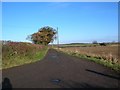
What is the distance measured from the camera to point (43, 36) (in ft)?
342

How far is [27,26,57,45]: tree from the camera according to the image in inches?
3905

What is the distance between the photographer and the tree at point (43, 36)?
9919 centimetres

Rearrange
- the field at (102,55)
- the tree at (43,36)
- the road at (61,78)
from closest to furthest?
the road at (61,78) < the field at (102,55) < the tree at (43,36)

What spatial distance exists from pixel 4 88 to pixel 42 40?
93771 mm

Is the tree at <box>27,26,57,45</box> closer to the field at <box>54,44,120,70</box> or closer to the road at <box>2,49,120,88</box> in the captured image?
the field at <box>54,44,120,70</box>

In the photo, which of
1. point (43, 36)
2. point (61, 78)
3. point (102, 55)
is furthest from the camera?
point (43, 36)

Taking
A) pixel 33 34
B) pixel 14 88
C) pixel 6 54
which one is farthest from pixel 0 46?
pixel 33 34

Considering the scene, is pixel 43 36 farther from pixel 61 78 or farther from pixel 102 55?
pixel 61 78

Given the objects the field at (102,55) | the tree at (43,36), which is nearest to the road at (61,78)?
the field at (102,55)

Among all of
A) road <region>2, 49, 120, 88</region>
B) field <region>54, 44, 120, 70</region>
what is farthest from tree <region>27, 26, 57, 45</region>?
road <region>2, 49, 120, 88</region>

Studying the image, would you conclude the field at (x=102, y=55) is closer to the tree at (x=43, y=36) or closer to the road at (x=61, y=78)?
the road at (x=61, y=78)

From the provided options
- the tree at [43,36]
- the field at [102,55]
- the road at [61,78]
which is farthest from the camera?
the tree at [43,36]

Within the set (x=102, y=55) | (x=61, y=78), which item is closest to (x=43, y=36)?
(x=102, y=55)

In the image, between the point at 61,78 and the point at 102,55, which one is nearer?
the point at 61,78
